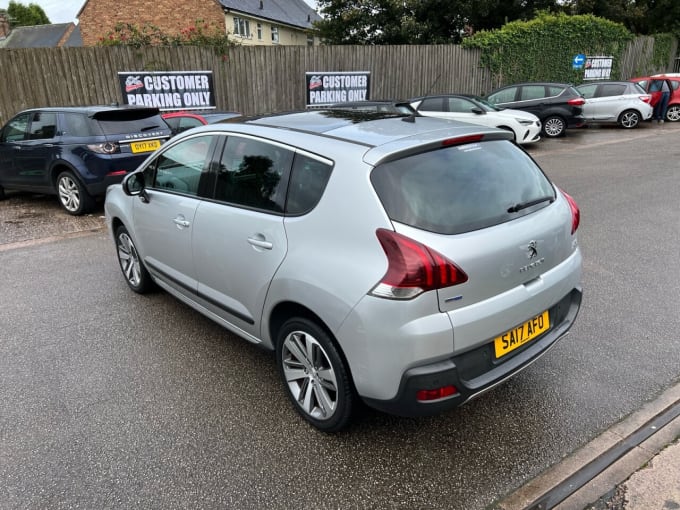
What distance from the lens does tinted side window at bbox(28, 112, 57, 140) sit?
766 centimetres

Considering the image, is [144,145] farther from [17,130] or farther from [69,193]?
[17,130]

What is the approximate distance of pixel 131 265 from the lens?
475 centimetres

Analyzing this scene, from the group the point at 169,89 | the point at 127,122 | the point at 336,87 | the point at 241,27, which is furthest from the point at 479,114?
the point at 241,27

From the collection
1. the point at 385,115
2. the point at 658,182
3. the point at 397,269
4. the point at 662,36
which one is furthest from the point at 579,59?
the point at 397,269

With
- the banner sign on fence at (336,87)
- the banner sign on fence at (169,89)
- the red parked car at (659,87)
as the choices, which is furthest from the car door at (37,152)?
the red parked car at (659,87)

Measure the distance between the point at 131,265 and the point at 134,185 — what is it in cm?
92

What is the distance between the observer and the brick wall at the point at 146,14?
3073 cm

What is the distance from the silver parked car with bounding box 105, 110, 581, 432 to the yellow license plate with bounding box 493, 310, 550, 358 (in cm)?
1

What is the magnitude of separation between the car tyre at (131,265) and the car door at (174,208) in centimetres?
30

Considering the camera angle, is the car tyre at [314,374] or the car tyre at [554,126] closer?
the car tyre at [314,374]

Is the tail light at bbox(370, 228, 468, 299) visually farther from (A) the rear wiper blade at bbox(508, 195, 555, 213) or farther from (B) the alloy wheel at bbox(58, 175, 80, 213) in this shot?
(B) the alloy wheel at bbox(58, 175, 80, 213)

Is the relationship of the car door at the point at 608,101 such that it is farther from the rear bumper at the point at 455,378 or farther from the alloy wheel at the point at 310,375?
the alloy wheel at the point at 310,375

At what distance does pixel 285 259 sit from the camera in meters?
2.71

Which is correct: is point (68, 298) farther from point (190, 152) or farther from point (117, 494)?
point (117, 494)
